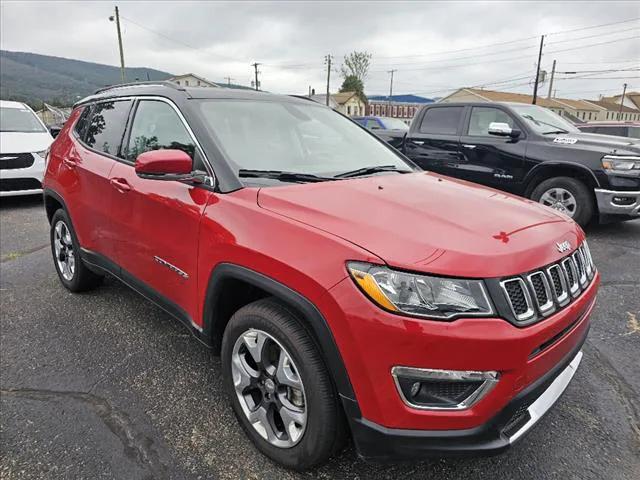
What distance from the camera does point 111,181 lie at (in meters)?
3.04

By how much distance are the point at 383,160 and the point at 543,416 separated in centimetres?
177

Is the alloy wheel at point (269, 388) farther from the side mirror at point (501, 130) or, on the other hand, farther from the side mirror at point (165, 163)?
the side mirror at point (501, 130)

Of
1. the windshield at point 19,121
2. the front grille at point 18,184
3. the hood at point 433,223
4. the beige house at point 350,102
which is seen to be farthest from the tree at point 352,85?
the hood at point 433,223

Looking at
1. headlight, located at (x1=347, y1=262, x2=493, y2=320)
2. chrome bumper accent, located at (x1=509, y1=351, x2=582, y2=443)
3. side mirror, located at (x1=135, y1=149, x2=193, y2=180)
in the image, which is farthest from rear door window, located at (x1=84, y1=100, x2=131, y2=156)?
chrome bumper accent, located at (x1=509, y1=351, x2=582, y2=443)

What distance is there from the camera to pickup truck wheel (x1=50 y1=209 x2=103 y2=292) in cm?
377

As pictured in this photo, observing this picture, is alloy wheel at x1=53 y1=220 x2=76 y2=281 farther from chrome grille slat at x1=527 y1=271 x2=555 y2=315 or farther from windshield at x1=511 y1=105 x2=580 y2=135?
windshield at x1=511 y1=105 x2=580 y2=135

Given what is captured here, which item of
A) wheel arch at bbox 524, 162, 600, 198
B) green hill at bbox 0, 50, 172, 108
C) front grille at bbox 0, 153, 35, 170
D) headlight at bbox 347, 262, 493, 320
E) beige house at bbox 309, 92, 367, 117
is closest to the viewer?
headlight at bbox 347, 262, 493, 320

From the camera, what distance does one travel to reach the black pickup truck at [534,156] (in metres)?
5.53

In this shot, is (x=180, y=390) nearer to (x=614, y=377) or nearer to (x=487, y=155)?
(x=614, y=377)

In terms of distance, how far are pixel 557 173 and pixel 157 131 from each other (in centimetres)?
531

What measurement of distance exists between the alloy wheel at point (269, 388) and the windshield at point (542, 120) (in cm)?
573

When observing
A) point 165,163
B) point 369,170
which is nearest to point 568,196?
point 369,170

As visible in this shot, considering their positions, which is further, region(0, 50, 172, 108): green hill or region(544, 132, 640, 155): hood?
region(0, 50, 172, 108): green hill

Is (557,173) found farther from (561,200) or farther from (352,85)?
(352,85)
